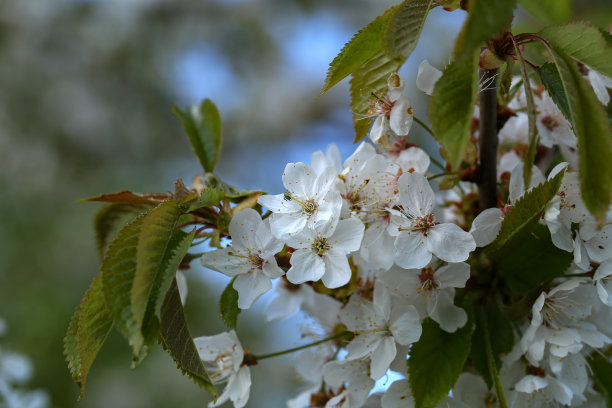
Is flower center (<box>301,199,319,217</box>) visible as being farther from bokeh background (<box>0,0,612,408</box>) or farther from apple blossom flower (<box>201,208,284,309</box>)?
bokeh background (<box>0,0,612,408</box>)

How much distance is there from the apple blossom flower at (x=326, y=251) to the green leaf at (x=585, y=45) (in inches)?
10.1

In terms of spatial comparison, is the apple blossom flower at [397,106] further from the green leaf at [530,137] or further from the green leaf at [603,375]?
the green leaf at [603,375]

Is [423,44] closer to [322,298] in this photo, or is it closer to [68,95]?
[68,95]

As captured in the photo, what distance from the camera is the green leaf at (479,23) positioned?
372mm

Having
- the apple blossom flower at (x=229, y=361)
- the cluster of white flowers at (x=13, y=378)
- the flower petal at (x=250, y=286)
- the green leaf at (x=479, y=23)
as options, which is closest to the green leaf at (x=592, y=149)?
the green leaf at (x=479, y=23)

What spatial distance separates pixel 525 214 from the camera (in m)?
0.53

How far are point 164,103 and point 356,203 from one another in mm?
2872

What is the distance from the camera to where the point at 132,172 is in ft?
10.7

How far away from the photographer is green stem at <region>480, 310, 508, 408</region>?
524 millimetres

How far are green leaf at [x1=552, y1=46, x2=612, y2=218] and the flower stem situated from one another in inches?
5.7

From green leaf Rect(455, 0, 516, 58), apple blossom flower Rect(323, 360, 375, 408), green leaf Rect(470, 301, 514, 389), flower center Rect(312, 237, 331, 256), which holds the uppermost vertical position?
green leaf Rect(455, 0, 516, 58)

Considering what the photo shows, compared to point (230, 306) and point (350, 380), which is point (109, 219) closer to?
point (230, 306)

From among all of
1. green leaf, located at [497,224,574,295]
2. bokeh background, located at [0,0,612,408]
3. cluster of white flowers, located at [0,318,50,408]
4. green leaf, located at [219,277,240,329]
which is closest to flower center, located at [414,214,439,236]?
green leaf, located at [497,224,574,295]

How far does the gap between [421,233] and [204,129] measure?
0.36m
